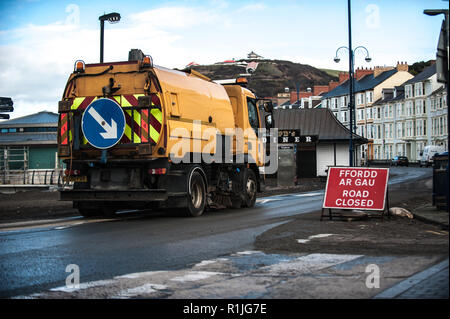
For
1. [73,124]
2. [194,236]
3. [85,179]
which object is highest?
[73,124]

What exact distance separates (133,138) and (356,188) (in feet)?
16.8

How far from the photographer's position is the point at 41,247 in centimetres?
975

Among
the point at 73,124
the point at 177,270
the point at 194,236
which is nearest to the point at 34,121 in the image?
the point at 73,124

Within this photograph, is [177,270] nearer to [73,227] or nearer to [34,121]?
[73,227]

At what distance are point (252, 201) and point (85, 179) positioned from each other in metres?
6.37

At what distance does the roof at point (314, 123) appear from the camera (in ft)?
169

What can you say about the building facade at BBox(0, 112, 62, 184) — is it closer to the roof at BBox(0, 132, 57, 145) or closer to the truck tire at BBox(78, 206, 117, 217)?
the roof at BBox(0, 132, 57, 145)

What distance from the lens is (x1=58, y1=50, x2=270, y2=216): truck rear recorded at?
46.3 feet

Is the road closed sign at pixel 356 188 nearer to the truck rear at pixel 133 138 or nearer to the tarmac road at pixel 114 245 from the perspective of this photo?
the tarmac road at pixel 114 245

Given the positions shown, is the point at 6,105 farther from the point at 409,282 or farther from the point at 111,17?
the point at 409,282

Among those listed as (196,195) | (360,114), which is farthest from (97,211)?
(360,114)

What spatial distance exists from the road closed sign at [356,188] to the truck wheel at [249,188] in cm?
487

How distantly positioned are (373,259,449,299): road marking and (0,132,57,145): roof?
4079 cm

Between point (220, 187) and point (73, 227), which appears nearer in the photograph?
point (73, 227)
